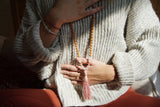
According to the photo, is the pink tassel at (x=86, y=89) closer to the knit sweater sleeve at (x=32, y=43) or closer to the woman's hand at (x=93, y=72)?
the woman's hand at (x=93, y=72)

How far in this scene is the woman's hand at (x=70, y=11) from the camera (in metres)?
0.50

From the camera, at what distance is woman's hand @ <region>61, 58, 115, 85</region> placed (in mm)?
523

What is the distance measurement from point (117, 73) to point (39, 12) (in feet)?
1.41

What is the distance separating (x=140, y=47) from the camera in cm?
52

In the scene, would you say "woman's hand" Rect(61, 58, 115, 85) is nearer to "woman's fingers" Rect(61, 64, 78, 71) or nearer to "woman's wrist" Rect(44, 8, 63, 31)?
"woman's fingers" Rect(61, 64, 78, 71)

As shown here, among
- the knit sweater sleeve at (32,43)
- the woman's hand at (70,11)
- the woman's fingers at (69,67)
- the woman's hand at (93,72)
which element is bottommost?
the woman's hand at (93,72)

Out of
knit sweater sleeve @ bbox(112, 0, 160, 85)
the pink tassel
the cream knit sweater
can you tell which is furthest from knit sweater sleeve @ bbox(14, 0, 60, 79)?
knit sweater sleeve @ bbox(112, 0, 160, 85)

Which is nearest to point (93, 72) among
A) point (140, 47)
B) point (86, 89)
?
point (86, 89)

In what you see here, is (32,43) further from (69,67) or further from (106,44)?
(106,44)

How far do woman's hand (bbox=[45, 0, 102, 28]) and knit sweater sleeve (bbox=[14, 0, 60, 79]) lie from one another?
Answer: 0.08 metres

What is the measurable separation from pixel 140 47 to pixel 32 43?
0.45 metres

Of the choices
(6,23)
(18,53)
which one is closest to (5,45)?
(6,23)

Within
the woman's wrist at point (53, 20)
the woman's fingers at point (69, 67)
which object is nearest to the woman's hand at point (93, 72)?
the woman's fingers at point (69, 67)

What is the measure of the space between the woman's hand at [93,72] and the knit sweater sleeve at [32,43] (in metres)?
0.09
